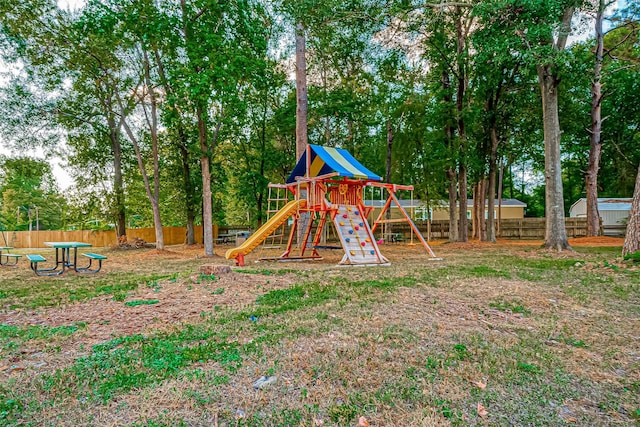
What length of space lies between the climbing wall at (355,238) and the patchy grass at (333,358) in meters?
3.10

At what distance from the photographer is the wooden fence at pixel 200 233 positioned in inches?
795

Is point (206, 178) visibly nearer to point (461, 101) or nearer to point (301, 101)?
point (301, 101)

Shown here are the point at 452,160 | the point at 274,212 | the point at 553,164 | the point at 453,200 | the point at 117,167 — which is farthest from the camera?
the point at 117,167

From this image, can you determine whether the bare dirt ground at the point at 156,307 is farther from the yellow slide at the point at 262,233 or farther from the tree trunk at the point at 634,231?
the tree trunk at the point at 634,231

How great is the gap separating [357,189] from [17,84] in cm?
1295

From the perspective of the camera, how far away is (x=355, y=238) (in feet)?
29.4

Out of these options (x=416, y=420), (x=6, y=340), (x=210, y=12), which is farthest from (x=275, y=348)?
(x=210, y=12)

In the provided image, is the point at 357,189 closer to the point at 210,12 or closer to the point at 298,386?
the point at 210,12

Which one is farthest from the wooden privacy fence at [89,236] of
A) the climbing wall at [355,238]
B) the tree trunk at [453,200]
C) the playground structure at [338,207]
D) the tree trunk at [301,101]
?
the climbing wall at [355,238]

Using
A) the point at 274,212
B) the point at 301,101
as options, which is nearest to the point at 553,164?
the point at 301,101

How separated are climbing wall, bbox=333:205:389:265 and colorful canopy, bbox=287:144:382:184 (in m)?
0.97

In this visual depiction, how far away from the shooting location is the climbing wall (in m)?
8.42

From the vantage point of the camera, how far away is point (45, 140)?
14383 millimetres

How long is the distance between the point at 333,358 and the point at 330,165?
709 cm
